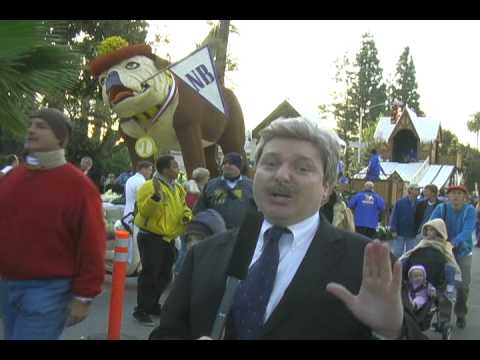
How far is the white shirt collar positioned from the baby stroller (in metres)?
5.00

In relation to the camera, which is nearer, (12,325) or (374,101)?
(12,325)

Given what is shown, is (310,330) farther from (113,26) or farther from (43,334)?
(113,26)

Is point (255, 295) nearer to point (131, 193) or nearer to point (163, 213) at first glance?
point (163, 213)

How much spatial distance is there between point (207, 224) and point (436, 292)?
101 inches

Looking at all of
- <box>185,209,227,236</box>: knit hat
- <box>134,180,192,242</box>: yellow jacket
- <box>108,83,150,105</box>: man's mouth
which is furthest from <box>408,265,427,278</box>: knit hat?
<box>108,83,150,105</box>: man's mouth

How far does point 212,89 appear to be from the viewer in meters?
12.4

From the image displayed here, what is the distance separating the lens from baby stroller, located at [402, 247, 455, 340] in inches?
281

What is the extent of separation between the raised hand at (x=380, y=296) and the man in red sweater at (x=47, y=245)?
2408 millimetres

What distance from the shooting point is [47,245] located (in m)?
4.00

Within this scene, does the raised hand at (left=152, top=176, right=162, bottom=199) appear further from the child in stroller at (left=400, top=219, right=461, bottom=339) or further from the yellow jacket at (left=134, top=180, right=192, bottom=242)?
the child in stroller at (left=400, top=219, right=461, bottom=339)

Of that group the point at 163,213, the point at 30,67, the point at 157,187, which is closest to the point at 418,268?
the point at 163,213

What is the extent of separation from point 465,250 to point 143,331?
160 inches
